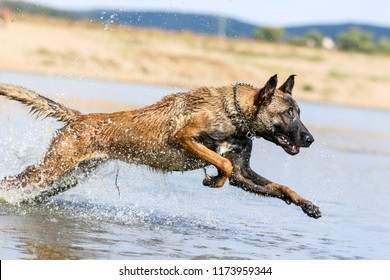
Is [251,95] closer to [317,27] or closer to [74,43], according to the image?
[74,43]

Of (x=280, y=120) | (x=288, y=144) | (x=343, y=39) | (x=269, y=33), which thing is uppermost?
(x=280, y=120)

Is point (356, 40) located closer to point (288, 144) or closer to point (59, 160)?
point (288, 144)

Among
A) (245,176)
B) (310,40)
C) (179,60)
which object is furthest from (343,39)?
(245,176)

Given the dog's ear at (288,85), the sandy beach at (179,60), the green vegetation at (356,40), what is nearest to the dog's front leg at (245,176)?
the dog's ear at (288,85)

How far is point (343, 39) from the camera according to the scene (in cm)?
6419

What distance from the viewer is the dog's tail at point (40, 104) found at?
1139 cm

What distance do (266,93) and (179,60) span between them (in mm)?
34798

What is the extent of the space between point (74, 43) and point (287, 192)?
32.3 metres

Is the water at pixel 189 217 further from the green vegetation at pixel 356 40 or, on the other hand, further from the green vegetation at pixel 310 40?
the green vegetation at pixel 310 40

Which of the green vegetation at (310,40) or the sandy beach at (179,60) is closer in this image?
the sandy beach at (179,60)

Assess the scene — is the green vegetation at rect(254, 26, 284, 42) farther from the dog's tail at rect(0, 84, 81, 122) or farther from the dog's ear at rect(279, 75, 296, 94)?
the dog's ear at rect(279, 75, 296, 94)

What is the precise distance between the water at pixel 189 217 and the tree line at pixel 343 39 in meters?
40.0

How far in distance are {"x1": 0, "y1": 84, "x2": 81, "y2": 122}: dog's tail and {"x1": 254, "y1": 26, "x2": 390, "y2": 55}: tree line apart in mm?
45244
